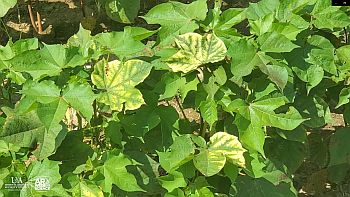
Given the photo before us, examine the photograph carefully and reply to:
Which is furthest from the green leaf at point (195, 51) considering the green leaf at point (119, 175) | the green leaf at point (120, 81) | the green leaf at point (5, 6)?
the green leaf at point (5, 6)

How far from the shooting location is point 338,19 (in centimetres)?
229

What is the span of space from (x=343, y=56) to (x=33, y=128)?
3.52 ft

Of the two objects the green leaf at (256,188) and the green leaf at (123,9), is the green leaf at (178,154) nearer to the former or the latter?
the green leaf at (256,188)

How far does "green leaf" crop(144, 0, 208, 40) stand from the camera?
219cm

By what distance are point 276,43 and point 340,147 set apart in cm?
67

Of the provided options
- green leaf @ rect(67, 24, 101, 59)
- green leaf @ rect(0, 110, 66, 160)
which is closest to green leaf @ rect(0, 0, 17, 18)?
green leaf @ rect(67, 24, 101, 59)

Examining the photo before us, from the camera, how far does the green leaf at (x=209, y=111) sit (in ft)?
6.94

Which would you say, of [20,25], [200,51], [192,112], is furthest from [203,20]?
[20,25]

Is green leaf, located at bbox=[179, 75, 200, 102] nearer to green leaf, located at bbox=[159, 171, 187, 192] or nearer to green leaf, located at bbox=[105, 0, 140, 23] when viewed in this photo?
green leaf, located at bbox=[159, 171, 187, 192]

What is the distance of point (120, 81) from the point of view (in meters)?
2.02

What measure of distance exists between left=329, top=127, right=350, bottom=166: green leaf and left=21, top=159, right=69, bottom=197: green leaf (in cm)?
110

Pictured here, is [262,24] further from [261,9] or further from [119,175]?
[119,175]

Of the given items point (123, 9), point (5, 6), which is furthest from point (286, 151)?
point (5, 6)

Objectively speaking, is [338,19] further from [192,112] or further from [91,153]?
[192,112]
